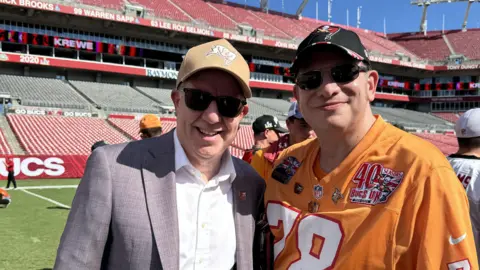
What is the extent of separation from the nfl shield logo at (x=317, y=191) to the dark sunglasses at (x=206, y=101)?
21.2 inches

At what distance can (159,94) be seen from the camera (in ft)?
118

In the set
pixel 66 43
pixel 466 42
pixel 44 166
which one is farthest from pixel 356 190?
pixel 466 42

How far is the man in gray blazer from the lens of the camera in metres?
1.75

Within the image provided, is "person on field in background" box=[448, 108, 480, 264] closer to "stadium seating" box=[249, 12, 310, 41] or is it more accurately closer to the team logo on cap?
the team logo on cap

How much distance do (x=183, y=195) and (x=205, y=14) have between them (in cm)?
4510

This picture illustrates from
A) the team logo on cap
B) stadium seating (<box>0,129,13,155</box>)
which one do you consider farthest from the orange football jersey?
stadium seating (<box>0,129,13,155</box>)

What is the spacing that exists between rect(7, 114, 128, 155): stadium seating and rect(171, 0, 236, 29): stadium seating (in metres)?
19.8

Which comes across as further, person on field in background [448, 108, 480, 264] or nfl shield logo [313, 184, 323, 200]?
person on field in background [448, 108, 480, 264]

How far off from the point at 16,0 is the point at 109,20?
7069 mm

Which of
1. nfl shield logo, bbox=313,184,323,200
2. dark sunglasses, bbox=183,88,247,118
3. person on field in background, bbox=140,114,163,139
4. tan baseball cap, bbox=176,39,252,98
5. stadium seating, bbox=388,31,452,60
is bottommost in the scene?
person on field in background, bbox=140,114,163,139

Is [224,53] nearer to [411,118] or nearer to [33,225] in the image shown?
[33,225]

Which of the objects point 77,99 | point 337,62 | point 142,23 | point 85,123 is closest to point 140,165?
point 337,62

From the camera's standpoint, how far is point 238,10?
50.8 metres

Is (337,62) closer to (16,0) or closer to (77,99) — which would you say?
(77,99)
